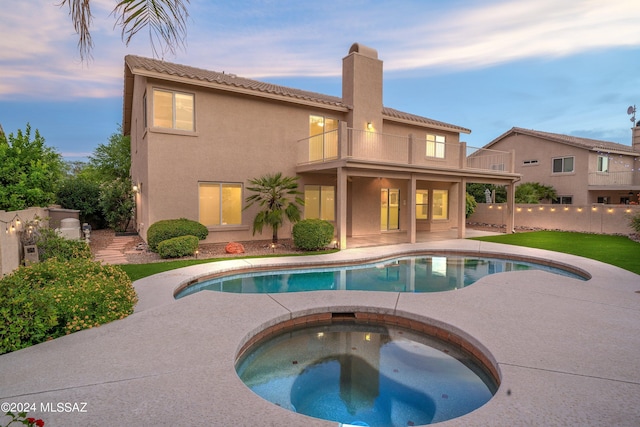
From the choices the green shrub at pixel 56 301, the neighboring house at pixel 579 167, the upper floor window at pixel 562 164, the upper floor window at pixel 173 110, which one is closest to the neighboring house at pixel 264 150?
the upper floor window at pixel 173 110

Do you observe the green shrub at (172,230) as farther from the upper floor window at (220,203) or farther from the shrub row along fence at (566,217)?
the shrub row along fence at (566,217)

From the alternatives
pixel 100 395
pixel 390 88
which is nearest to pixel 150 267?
pixel 100 395

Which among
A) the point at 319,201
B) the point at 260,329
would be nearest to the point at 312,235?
the point at 319,201

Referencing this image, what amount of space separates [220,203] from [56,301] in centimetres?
887

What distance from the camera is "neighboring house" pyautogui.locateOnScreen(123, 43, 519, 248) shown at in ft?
40.5

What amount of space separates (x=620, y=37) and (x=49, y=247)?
22669 millimetres

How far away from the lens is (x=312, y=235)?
40.2ft

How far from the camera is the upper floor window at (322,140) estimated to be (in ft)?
48.6

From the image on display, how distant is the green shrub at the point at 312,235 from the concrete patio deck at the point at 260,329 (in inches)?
204

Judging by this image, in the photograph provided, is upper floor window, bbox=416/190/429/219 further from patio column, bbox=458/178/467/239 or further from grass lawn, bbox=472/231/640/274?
grass lawn, bbox=472/231/640/274

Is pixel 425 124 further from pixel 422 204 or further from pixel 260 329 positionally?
pixel 260 329

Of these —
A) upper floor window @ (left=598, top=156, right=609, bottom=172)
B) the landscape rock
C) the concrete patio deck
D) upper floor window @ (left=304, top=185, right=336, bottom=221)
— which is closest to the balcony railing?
upper floor window @ (left=598, top=156, right=609, bottom=172)

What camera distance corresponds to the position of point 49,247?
8898 mm

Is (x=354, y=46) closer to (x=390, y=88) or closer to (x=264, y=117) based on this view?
(x=264, y=117)
